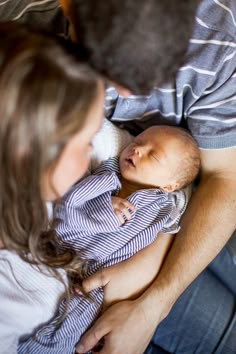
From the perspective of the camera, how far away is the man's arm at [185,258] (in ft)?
3.51

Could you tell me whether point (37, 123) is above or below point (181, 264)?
above

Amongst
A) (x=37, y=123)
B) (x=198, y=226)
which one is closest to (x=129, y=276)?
(x=198, y=226)

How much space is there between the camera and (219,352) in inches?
47.1

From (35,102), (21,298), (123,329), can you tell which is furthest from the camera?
(123,329)

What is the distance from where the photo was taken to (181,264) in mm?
1148

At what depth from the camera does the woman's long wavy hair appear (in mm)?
635

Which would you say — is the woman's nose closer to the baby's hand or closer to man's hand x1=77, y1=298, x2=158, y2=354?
the baby's hand

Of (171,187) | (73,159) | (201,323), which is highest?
(73,159)

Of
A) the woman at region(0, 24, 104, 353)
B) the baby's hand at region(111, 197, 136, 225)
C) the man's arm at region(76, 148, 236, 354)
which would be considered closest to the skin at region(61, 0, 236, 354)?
the man's arm at region(76, 148, 236, 354)

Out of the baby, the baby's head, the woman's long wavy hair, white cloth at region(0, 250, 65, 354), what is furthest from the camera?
the baby's head

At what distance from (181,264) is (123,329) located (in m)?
0.21

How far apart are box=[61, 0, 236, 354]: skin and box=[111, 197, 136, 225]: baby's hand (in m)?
0.11

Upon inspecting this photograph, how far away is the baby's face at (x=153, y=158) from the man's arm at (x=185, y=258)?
85 millimetres

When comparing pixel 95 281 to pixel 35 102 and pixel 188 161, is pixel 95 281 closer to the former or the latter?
pixel 188 161
